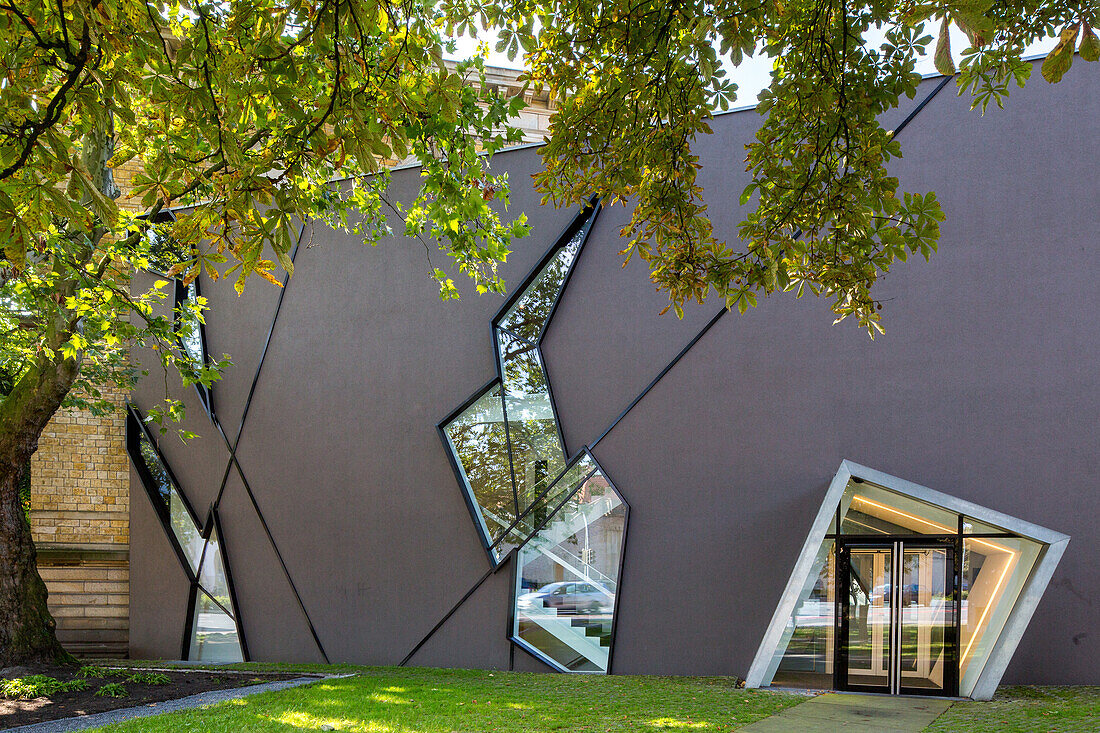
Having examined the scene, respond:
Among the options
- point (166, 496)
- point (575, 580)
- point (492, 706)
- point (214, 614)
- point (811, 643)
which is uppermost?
point (166, 496)

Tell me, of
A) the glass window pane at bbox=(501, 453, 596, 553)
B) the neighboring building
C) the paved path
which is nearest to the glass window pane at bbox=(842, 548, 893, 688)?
the glass window pane at bbox=(501, 453, 596, 553)

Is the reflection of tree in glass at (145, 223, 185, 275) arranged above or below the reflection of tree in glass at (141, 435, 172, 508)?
above

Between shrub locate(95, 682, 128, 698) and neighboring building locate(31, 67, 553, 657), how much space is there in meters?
5.92

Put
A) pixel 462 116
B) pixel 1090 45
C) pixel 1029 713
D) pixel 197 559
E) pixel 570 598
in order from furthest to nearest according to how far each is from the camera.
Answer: pixel 197 559
pixel 570 598
pixel 1029 713
pixel 462 116
pixel 1090 45

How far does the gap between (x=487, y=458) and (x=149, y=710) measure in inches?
222

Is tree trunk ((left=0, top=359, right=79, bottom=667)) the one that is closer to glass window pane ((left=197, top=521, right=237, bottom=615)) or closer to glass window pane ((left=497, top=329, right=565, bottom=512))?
glass window pane ((left=197, top=521, right=237, bottom=615))

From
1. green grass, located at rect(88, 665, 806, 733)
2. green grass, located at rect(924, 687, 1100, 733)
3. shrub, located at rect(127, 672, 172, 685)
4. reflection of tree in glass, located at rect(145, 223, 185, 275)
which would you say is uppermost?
reflection of tree in glass, located at rect(145, 223, 185, 275)

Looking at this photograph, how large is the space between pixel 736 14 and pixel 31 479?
49.7 ft

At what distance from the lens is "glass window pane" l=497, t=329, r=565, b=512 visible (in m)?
12.0

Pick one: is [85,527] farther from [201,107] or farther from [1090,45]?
[1090,45]

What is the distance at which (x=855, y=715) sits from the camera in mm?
8172

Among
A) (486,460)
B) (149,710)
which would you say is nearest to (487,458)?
(486,460)

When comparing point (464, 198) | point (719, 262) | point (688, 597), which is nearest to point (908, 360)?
point (688, 597)

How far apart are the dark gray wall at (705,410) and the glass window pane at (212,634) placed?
1.40ft
